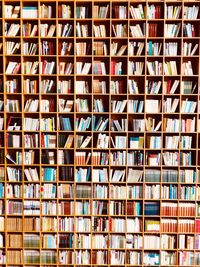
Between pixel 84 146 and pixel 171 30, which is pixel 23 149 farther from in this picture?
pixel 171 30

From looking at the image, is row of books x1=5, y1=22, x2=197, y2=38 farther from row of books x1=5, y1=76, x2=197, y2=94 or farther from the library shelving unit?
row of books x1=5, y1=76, x2=197, y2=94

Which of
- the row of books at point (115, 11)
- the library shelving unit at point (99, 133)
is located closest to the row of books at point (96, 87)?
the library shelving unit at point (99, 133)

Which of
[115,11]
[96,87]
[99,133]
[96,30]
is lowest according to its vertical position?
[99,133]

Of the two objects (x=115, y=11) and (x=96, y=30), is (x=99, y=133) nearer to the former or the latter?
(x=96, y=30)

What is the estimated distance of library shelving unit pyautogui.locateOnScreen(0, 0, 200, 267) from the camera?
173 inches

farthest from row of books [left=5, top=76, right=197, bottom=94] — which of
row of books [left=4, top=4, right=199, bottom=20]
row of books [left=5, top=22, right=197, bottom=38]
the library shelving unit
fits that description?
row of books [left=4, top=4, right=199, bottom=20]

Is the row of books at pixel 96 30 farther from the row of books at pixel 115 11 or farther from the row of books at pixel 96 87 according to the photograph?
the row of books at pixel 96 87

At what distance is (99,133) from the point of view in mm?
4488

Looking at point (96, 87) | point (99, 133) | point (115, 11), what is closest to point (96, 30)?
point (115, 11)

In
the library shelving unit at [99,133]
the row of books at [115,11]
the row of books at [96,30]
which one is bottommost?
the library shelving unit at [99,133]

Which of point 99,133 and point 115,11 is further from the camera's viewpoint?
point 99,133

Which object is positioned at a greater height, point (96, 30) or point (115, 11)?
point (115, 11)

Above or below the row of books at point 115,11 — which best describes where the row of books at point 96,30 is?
below

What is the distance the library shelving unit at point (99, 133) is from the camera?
4.38 meters
